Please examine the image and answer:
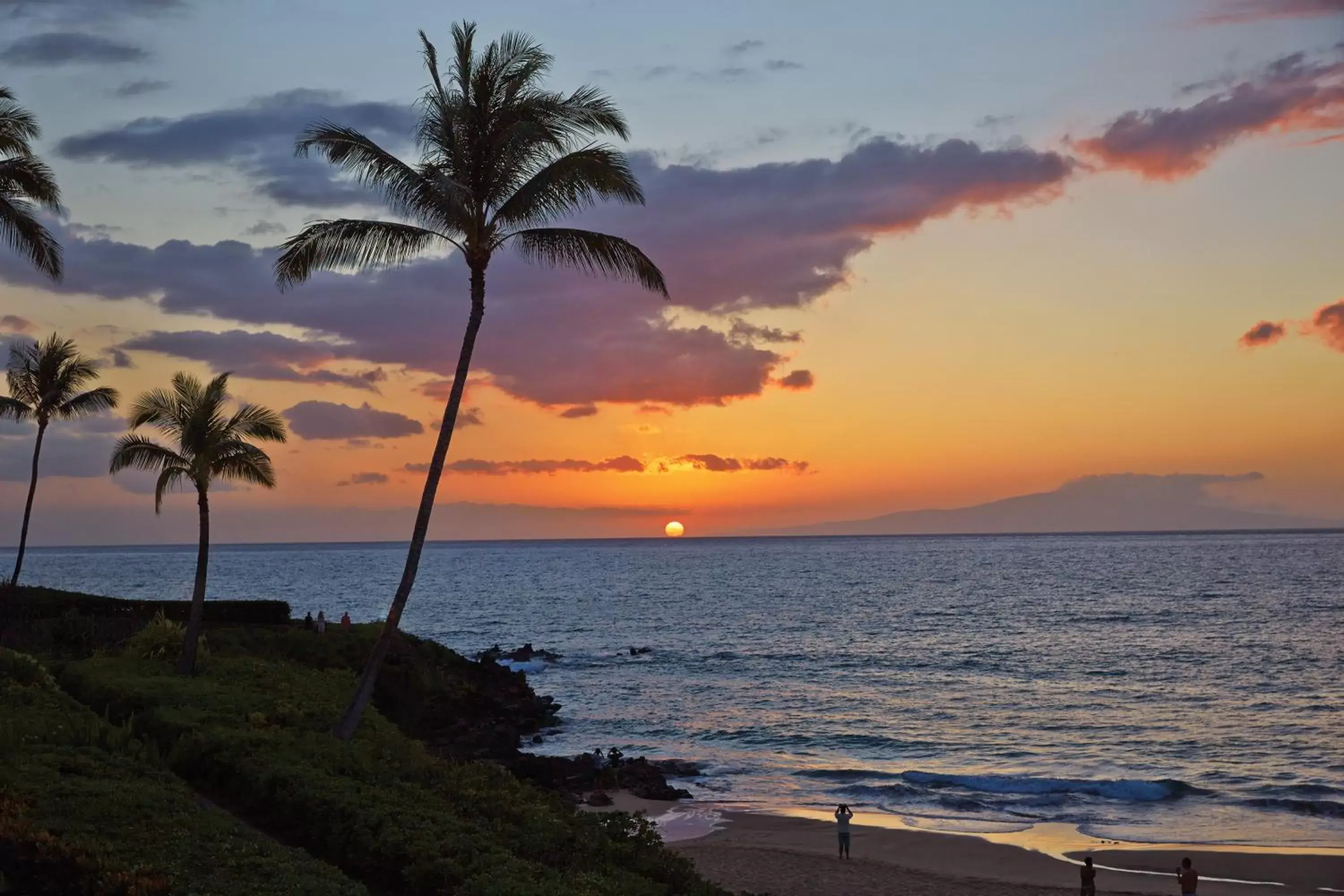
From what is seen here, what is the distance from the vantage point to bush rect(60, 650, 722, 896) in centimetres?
1546

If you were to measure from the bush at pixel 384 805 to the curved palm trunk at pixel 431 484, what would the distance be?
0.83 m

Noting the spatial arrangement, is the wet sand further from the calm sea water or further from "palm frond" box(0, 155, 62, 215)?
"palm frond" box(0, 155, 62, 215)

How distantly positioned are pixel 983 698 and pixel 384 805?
47.2 metres

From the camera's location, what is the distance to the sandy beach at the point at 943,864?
87.1ft

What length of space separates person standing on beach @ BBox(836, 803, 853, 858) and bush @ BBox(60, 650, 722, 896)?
9348mm

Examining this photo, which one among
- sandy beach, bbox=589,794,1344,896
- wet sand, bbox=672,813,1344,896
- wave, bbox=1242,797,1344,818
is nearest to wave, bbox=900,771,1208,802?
wave, bbox=1242,797,1344,818

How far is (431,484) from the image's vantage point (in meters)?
23.2

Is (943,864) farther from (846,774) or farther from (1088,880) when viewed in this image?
(846,774)

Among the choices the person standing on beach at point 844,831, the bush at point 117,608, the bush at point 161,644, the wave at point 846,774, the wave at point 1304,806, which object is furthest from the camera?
the wave at point 846,774

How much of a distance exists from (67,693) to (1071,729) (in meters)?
41.3

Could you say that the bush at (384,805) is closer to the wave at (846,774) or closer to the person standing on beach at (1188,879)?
the person standing on beach at (1188,879)

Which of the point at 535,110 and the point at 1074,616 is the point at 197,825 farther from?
the point at 1074,616

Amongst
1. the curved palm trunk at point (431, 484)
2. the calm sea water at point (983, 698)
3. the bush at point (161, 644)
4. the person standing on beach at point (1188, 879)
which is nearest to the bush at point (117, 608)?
the bush at point (161, 644)

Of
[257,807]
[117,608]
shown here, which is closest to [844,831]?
[257,807]
